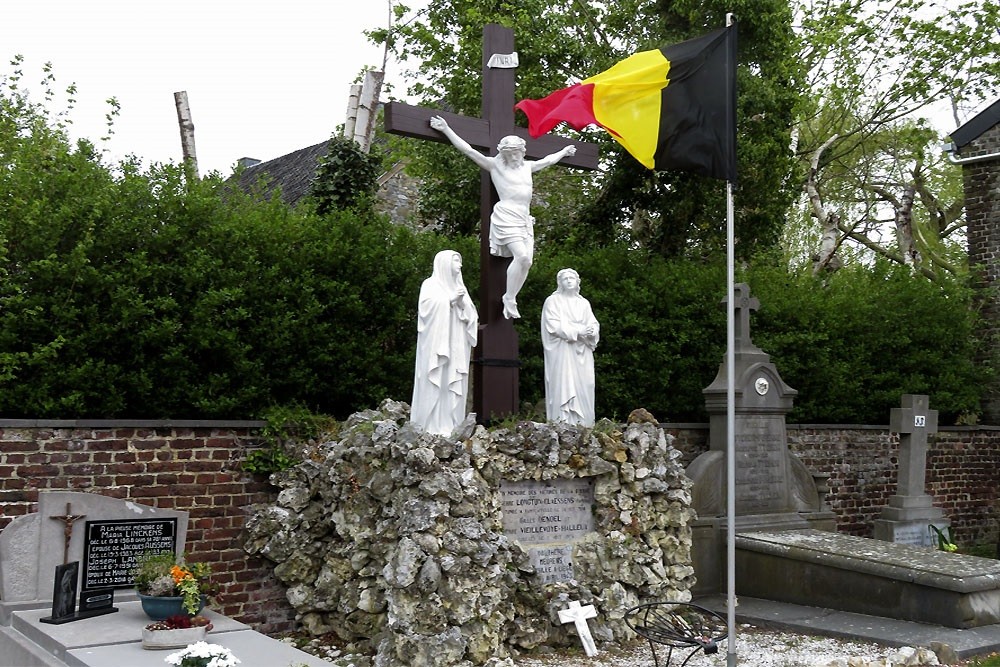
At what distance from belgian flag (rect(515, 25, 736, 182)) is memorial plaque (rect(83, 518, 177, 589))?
4701mm

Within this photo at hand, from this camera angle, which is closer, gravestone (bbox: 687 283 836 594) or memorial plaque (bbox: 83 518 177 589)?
memorial plaque (bbox: 83 518 177 589)

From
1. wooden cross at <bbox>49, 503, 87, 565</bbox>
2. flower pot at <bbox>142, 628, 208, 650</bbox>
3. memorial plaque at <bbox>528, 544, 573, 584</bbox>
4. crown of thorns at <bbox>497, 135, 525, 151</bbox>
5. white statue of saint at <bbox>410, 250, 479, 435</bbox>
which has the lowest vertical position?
flower pot at <bbox>142, 628, 208, 650</bbox>

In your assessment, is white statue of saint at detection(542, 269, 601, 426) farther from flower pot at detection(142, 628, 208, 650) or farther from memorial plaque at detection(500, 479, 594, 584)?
flower pot at detection(142, 628, 208, 650)

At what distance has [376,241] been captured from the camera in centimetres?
995

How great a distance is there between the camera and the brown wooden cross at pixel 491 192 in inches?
321

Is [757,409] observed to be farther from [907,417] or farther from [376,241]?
[376,241]

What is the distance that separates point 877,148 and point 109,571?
65.7 feet

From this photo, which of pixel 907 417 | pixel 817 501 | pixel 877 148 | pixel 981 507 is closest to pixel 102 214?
pixel 817 501

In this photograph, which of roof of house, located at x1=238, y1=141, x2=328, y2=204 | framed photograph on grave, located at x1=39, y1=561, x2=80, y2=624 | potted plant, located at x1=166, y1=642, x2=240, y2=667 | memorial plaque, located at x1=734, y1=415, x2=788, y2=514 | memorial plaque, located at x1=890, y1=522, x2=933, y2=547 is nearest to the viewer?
potted plant, located at x1=166, y1=642, x2=240, y2=667

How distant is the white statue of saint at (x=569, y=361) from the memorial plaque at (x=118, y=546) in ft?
11.0

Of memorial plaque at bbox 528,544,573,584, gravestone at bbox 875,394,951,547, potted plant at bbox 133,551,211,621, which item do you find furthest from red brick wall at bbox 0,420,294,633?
gravestone at bbox 875,394,951,547

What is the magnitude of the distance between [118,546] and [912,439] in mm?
9824

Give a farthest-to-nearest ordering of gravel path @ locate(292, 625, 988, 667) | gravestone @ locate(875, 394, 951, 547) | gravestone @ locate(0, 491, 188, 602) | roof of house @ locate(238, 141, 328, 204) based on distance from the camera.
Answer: roof of house @ locate(238, 141, 328, 204) < gravestone @ locate(875, 394, 951, 547) < gravel path @ locate(292, 625, 988, 667) < gravestone @ locate(0, 491, 188, 602)

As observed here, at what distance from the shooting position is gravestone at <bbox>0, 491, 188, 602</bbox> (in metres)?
6.96
